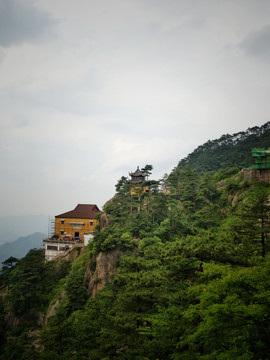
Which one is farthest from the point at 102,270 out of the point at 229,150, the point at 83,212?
the point at 229,150

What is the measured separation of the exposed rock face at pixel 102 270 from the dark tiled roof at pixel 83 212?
60.6 feet

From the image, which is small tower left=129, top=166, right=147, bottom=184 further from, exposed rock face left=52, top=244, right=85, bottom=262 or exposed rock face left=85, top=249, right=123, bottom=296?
exposed rock face left=85, top=249, right=123, bottom=296

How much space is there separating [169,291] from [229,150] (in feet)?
205

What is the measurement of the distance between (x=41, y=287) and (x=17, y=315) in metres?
4.62

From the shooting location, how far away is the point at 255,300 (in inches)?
264

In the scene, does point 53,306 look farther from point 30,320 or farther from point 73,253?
point 73,253

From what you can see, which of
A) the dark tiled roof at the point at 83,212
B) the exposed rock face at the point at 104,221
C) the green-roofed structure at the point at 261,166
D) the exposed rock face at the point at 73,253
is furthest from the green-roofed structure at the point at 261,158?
the dark tiled roof at the point at 83,212

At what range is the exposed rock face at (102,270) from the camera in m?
25.0

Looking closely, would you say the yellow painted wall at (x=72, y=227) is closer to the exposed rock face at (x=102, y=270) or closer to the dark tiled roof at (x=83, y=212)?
the dark tiled roof at (x=83, y=212)

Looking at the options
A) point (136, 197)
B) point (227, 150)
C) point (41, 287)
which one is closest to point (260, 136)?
point (227, 150)

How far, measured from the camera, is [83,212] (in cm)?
4562

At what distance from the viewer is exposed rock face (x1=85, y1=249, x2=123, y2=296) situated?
82.2ft

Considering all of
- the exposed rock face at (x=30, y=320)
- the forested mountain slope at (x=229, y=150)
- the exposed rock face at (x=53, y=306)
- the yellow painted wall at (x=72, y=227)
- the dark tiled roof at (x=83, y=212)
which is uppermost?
the forested mountain slope at (x=229, y=150)

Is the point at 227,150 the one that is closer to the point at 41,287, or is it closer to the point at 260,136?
the point at 260,136
